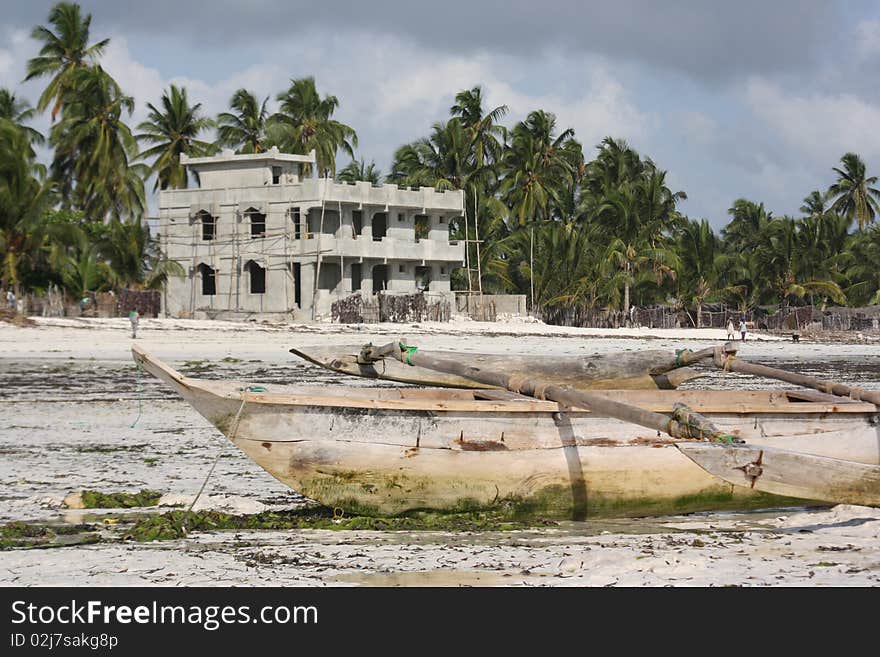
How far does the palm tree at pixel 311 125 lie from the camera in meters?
48.3

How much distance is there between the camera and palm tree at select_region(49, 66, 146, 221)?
42094 millimetres

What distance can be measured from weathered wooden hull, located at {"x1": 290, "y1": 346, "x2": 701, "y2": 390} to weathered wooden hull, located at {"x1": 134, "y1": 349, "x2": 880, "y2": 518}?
7.83ft

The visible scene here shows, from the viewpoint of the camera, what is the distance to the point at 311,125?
1929 inches

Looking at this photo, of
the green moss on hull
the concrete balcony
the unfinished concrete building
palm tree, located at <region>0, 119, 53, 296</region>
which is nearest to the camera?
the green moss on hull

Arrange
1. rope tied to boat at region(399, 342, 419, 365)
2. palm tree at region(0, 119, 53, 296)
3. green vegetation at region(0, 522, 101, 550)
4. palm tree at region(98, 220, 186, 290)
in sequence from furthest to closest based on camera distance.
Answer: palm tree at region(98, 220, 186, 290) < palm tree at region(0, 119, 53, 296) < rope tied to boat at region(399, 342, 419, 365) < green vegetation at region(0, 522, 101, 550)

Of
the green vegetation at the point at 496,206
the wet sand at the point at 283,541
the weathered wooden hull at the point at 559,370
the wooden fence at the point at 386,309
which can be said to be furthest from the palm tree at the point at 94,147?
the weathered wooden hull at the point at 559,370

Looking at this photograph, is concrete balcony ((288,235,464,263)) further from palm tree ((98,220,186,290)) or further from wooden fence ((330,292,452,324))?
palm tree ((98,220,186,290))

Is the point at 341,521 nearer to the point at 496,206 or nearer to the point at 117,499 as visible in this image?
the point at 117,499

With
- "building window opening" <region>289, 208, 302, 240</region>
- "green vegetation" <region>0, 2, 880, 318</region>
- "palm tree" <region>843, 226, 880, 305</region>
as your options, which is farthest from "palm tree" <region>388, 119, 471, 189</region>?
"palm tree" <region>843, 226, 880, 305</region>

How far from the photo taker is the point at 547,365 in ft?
33.0

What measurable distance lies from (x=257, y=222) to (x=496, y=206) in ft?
38.5

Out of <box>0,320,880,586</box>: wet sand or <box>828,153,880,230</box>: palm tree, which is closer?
<box>0,320,880,586</box>: wet sand
